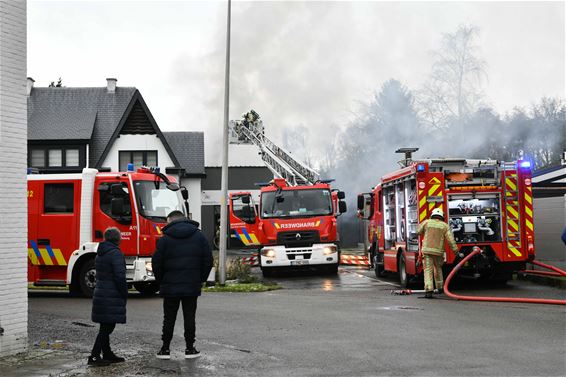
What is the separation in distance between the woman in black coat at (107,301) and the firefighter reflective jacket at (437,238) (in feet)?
26.2

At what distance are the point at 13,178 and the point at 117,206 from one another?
6.68 meters

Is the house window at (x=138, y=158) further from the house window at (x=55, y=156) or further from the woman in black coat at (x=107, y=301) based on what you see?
the woman in black coat at (x=107, y=301)

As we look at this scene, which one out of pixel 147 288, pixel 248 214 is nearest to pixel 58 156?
pixel 248 214

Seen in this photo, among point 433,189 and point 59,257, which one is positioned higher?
point 433,189

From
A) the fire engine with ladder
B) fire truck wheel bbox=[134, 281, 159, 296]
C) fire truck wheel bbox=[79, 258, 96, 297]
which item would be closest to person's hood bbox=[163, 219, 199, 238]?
fire truck wheel bbox=[79, 258, 96, 297]

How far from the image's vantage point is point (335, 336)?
10156 millimetres

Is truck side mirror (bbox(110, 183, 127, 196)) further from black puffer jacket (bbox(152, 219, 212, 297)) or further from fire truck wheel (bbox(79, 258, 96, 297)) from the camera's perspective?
black puffer jacket (bbox(152, 219, 212, 297))

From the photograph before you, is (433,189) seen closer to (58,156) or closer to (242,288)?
(242,288)

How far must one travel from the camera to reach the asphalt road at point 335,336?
315 inches

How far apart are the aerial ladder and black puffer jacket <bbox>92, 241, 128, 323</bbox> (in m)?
25.4

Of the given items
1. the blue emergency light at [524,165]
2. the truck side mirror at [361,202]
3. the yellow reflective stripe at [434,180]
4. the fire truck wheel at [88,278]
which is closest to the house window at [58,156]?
the truck side mirror at [361,202]

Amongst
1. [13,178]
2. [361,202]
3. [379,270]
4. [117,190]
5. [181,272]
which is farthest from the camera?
[361,202]

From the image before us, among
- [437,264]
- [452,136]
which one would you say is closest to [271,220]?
[437,264]

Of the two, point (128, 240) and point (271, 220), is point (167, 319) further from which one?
point (271, 220)
